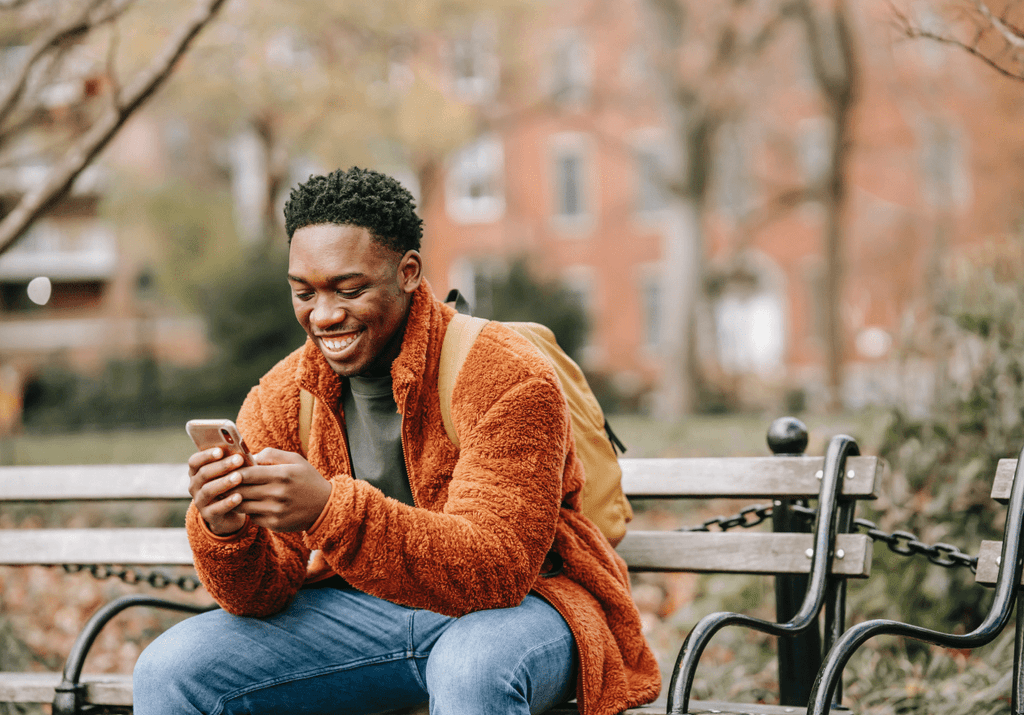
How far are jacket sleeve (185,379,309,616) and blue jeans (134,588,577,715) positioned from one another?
7 cm

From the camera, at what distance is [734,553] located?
9.28ft

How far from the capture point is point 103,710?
2.80 m

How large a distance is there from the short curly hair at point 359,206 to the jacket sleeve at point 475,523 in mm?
424

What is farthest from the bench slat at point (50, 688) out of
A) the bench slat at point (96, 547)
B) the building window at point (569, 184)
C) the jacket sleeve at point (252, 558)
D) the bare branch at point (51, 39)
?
the building window at point (569, 184)

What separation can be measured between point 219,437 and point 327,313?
0.38 meters

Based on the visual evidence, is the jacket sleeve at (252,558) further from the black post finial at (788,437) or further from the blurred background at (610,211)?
the blurred background at (610,211)

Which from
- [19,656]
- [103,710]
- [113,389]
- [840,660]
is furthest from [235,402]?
[840,660]

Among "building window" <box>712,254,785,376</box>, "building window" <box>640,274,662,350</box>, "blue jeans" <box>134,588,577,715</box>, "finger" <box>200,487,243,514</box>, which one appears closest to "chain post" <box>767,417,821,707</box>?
"blue jeans" <box>134,588,577,715</box>

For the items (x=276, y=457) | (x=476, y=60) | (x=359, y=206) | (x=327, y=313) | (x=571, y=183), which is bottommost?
(x=276, y=457)

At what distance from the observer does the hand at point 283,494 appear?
1.98m

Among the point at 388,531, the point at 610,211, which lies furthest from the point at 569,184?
the point at 388,531

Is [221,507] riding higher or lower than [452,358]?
lower

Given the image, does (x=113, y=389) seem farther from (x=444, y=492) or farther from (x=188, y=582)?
(x=444, y=492)

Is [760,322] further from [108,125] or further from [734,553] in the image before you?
[734,553]
